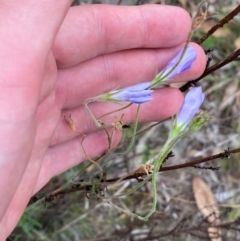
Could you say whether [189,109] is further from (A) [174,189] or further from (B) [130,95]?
(A) [174,189]

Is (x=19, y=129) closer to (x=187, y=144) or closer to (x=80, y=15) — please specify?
(x=80, y=15)

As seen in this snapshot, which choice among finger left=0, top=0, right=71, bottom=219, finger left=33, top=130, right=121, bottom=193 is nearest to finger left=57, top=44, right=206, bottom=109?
finger left=33, top=130, right=121, bottom=193

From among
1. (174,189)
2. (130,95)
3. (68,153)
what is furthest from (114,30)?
(174,189)

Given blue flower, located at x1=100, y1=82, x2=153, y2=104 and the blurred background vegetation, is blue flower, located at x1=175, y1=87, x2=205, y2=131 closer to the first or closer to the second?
blue flower, located at x1=100, y1=82, x2=153, y2=104

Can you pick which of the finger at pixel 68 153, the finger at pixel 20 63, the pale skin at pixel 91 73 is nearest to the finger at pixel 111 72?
the pale skin at pixel 91 73

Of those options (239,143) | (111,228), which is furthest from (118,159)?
(239,143)

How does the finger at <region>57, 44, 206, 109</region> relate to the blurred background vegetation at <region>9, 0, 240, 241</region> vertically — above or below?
above

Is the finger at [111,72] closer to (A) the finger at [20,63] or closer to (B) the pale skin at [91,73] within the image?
(B) the pale skin at [91,73]
